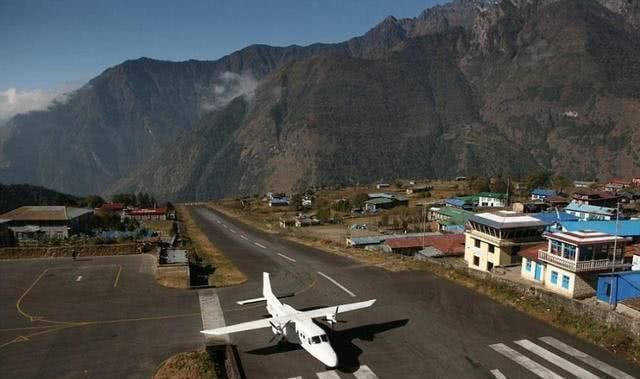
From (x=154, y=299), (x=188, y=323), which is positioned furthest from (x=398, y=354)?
(x=154, y=299)

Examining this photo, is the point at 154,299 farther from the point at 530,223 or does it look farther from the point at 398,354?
the point at 530,223

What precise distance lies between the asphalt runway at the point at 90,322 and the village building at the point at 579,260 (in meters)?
33.3

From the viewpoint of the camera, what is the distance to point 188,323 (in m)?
33.9

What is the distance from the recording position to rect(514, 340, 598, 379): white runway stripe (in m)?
25.5

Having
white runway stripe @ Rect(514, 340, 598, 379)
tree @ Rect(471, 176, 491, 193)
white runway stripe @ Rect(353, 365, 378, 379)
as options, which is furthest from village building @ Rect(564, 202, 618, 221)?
white runway stripe @ Rect(353, 365, 378, 379)

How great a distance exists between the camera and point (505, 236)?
59531mm

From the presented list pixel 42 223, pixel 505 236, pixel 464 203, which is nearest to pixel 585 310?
pixel 505 236

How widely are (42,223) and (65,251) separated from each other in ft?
111

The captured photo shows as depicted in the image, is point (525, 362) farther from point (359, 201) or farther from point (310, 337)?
point (359, 201)

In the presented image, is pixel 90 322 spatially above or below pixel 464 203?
above

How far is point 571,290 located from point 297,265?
95.8 ft

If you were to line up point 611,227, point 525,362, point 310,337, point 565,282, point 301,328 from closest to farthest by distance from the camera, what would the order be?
point 310,337
point 525,362
point 301,328
point 565,282
point 611,227

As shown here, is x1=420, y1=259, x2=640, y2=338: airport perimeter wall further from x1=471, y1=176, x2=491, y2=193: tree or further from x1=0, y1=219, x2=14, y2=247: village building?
x1=471, y1=176, x2=491, y2=193: tree

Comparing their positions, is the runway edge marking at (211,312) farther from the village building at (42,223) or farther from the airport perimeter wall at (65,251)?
the village building at (42,223)
